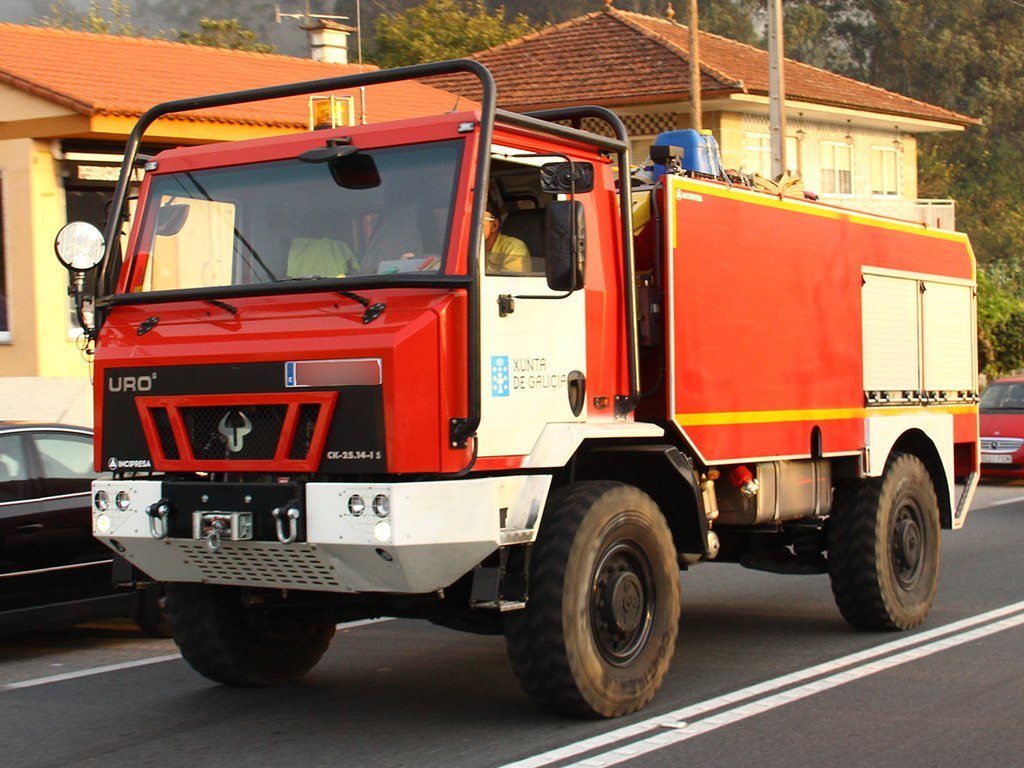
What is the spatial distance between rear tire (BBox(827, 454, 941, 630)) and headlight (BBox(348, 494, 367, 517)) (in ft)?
13.3

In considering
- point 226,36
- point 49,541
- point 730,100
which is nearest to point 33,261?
point 49,541

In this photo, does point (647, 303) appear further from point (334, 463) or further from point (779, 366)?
point (334, 463)

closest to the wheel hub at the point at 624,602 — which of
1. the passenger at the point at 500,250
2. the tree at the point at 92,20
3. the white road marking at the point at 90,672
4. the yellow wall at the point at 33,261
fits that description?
the passenger at the point at 500,250

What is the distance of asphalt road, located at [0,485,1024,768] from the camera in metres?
6.60

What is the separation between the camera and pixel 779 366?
8.73 metres

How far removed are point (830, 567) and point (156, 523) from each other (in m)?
4.48

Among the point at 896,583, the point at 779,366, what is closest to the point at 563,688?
the point at 779,366

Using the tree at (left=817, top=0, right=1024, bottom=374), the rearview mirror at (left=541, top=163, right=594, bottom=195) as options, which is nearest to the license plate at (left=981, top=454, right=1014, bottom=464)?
the rearview mirror at (left=541, top=163, right=594, bottom=195)

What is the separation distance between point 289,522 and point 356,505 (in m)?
0.32

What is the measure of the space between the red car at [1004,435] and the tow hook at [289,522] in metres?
15.7

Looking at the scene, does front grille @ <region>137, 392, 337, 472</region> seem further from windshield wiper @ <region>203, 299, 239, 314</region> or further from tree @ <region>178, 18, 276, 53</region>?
tree @ <region>178, 18, 276, 53</region>

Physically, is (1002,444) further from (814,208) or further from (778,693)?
(778,693)

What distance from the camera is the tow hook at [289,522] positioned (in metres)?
6.44

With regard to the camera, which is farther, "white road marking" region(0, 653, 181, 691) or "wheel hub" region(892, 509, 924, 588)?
"wheel hub" region(892, 509, 924, 588)
